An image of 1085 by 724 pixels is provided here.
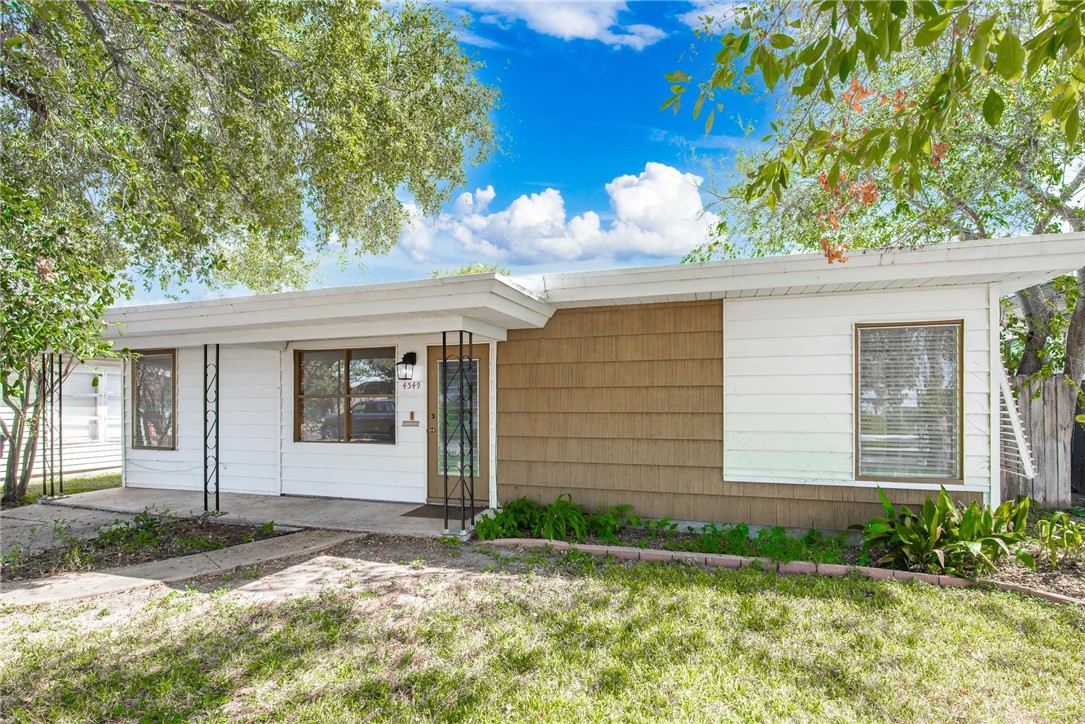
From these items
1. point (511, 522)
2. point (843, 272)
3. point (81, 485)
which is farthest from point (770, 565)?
point (81, 485)

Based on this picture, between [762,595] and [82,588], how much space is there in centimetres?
483

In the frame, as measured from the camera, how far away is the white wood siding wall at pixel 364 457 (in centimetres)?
636

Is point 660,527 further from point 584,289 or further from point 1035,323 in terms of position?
point 1035,323

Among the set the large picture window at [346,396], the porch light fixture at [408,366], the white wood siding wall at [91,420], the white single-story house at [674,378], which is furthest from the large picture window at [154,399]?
the porch light fixture at [408,366]

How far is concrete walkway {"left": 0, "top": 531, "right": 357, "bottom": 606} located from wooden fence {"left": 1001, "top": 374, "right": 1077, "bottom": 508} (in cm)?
786

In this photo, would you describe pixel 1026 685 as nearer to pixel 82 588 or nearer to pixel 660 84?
pixel 82 588

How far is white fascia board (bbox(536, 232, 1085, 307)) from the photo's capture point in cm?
405

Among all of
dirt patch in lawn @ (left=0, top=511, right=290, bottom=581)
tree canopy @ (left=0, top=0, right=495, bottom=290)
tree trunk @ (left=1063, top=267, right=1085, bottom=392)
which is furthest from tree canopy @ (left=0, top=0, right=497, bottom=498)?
tree trunk @ (left=1063, top=267, right=1085, bottom=392)

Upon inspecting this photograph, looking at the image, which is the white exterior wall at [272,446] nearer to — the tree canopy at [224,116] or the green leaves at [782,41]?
the tree canopy at [224,116]

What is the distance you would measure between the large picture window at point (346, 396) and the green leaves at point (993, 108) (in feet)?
19.0

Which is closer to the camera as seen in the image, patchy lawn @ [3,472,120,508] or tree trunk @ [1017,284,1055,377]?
tree trunk @ [1017,284,1055,377]

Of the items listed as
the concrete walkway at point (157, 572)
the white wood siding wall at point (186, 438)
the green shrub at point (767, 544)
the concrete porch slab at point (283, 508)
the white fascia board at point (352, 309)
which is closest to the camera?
the concrete walkway at point (157, 572)

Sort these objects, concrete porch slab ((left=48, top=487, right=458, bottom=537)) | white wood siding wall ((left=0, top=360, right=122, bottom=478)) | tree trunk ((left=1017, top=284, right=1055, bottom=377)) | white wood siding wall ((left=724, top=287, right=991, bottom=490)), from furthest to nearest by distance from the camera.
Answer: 1. white wood siding wall ((left=0, top=360, right=122, bottom=478))
2. tree trunk ((left=1017, top=284, right=1055, bottom=377))
3. concrete porch slab ((left=48, top=487, right=458, bottom=537))
4. white wood siding wall ((left=724, top=287, right=991, bottom=490))

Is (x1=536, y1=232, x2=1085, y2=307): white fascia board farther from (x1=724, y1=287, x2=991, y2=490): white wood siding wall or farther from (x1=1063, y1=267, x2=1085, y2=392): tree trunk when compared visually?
(x1=1063, y1=267, x2=1085, y2=392): tree trunk
